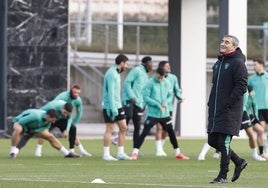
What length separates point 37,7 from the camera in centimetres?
3412

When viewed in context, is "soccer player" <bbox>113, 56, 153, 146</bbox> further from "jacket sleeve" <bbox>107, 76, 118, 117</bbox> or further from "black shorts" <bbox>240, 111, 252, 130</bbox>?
"black shorts" <bbox>240, 111, 252, 130</bbox>

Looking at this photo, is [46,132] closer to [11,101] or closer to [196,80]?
[11,101]

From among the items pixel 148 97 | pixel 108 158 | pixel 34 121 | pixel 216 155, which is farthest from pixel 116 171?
pixel 216 155

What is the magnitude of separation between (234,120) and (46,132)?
8.10 metres

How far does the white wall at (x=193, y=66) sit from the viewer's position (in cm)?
3694

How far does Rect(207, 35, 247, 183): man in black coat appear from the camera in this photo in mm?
18047

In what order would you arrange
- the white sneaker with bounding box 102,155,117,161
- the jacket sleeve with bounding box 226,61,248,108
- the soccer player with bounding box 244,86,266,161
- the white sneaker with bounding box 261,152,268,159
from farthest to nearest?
the white sneaker with bounding box 261,152,268,159, the soccer player with bounding box 244,86,266,161, the white sneaker with bounding box 102,155,117,161, the jacket sleeve with bounding box 226,61,248,108

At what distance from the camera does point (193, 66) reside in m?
37.1

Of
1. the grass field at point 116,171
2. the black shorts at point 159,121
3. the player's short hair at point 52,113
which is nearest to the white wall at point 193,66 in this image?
the grass field at point 116,171

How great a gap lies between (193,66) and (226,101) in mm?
19043

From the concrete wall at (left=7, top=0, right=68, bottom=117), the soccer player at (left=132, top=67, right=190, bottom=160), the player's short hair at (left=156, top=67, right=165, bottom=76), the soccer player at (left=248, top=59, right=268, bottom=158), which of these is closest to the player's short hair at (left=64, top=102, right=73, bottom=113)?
the soccer player at (left=132, top=67, right=190, bottom=160)

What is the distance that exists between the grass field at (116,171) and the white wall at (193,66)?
8507 mm

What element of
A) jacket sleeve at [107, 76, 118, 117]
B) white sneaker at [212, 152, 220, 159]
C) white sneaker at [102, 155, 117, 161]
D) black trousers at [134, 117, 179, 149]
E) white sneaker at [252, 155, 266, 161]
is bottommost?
white sneaker at [212, 152, 220, 159]

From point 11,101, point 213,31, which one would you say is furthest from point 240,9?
point 213,31
